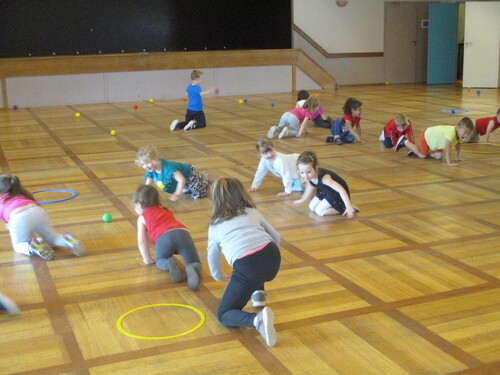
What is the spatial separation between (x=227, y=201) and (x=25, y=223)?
172 cm

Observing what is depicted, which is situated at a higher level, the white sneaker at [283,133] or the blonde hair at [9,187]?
the blonde hair at [9,187]

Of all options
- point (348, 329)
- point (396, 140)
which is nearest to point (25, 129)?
point (396, 140)

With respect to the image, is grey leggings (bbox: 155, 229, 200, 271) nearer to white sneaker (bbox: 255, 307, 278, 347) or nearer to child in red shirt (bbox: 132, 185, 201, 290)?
child in red shirt (bbox: 132, 185, 201, 290)

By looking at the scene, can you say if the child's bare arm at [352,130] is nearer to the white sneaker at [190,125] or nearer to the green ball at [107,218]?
the white sneaker at [190,125]

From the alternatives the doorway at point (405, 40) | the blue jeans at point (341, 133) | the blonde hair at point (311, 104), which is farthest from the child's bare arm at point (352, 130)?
the doorway at point (405, 40)

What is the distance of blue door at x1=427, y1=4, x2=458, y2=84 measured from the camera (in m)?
17.4

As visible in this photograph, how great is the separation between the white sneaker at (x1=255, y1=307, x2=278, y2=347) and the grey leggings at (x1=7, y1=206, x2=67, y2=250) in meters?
1.87

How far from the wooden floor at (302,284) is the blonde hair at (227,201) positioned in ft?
1.77

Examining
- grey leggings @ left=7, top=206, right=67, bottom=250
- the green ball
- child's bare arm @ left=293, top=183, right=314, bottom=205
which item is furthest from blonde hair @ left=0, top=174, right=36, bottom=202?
child's bare arm @ left=293, top=183, right=314, bottom=205

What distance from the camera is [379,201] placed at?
559 centimetres

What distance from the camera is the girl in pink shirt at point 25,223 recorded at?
4.28 m

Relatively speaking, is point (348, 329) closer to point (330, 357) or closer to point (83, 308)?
point (330, 357)

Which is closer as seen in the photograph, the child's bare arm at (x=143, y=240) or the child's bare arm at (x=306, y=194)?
the child's bare arm at (x=143, y=240)

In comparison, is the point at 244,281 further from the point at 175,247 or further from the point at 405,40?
the point at 405,40
